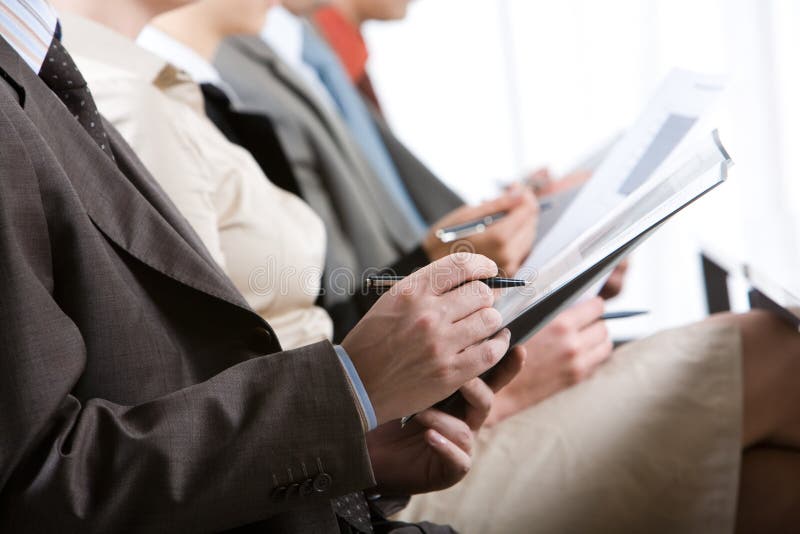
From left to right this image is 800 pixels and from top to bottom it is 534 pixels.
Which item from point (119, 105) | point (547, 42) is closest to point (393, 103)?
point (547, 42)

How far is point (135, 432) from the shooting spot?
0.59m

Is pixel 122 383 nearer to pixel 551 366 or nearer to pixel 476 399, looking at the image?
pixel 476 399

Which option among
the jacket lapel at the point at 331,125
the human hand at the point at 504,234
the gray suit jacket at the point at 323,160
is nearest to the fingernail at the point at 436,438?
the human hand at the point at 504,234

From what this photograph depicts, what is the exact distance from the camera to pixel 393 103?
3320 mm

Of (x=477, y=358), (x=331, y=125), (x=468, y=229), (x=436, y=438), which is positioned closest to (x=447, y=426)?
(x=436, y=438)

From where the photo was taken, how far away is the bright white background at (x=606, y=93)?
3.06 m

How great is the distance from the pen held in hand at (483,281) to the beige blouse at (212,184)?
0.37m

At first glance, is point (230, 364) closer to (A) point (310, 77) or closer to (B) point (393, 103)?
(A) point (310, 77)

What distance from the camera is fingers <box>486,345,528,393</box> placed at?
728mm

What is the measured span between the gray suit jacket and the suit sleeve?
960 millimetres

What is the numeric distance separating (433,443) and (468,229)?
669mm

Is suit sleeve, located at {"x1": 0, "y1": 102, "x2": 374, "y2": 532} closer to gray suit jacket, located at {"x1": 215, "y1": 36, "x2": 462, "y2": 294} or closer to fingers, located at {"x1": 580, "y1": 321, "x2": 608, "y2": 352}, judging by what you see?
fingers, located at {"x1": 580, "y1": 321, "x2": 608, "y2": 352}

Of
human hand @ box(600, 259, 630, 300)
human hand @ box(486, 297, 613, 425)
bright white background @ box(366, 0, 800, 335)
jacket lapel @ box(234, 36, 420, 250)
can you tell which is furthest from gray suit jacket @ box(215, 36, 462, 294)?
bright white background @ box(366, 0, 800, 335)

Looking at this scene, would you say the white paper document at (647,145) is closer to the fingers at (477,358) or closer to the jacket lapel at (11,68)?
the fingers at (477,358)
